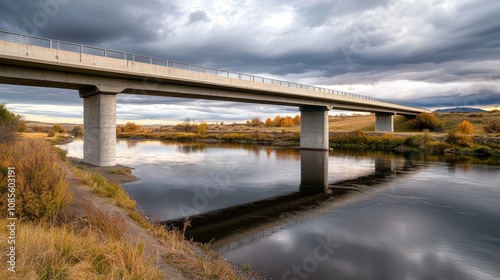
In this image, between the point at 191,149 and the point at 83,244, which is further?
the point at 191,149

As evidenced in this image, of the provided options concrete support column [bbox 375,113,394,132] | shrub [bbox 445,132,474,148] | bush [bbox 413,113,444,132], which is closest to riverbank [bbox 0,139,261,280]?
shrub [bbox 445,132,474,148]

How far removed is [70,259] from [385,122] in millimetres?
95062

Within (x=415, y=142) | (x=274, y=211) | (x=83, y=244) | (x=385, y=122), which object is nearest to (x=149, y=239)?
(x=83, y=244)

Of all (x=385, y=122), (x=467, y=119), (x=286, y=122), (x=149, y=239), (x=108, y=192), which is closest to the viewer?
(x=149, y=239)

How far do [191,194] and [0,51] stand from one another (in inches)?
642

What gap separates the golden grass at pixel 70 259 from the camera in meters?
5.41

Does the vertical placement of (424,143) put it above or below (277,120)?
below

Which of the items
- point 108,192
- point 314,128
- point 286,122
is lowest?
point 108,192

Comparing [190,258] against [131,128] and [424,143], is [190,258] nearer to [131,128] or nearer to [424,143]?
[424,143]

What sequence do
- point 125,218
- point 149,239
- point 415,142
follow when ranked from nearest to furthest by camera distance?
point 149,239 < point 125,218 < point 415,142

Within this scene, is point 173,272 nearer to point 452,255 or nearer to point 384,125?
point 452,255

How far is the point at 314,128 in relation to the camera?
2371 inches

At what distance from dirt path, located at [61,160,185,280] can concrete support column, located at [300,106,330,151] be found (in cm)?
4771

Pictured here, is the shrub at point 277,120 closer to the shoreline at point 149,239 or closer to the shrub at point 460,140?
the shrub at point 460,140
